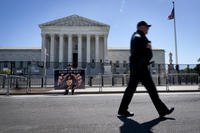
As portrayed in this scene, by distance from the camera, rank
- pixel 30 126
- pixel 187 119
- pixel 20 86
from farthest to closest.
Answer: pixel 20 86
pixel 187 119
pixel 30 126

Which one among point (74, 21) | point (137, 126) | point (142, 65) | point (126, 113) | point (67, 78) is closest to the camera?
point (137, 126)

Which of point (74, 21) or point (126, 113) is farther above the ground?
point (74, 21)

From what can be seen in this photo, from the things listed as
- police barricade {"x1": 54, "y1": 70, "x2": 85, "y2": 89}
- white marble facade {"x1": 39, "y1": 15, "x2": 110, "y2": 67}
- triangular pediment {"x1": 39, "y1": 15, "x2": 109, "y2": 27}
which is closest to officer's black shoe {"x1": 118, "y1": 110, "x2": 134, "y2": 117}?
police barricade {"x1": 54, "y1": 70, "x2": 85, "y2": 89}

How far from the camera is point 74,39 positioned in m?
78.9

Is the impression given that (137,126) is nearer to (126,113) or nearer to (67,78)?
(126,113)

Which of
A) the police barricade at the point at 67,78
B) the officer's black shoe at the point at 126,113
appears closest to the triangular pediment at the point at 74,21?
the police barricade at the point at 67,78

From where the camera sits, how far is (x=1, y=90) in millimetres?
16531

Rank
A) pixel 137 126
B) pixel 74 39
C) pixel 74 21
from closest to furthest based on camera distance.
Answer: pixel 137 126 < pixel 74 21 < pixel 74 39

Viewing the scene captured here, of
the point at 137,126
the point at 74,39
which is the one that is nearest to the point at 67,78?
the point at 137,126

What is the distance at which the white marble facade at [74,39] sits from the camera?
73375 millimetres

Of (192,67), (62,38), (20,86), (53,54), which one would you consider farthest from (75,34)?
(20,86)

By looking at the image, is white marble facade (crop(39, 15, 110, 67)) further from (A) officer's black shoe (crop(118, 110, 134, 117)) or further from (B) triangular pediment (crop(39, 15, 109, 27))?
(A) officer's black shoe (crop(118, 110, 134, 117))

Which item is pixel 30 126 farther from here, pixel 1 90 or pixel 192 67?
pixel 192 67

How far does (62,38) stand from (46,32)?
4.90 metres
